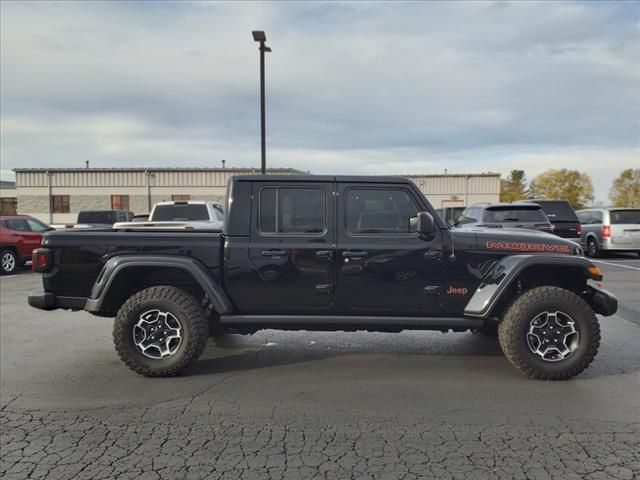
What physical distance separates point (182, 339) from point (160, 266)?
73 cm

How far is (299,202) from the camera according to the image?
4.79 m

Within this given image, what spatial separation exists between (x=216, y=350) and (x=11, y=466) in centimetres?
267

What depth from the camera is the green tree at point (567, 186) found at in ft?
255

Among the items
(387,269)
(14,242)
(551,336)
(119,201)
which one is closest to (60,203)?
(119,201)

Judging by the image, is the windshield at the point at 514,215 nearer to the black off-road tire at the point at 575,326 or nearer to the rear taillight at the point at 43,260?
the black off-road tire at the point at 575,326

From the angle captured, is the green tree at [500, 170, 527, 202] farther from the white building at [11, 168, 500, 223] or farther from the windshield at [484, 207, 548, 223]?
the windshield at [484, 207, 548, 223]

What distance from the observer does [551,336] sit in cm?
448

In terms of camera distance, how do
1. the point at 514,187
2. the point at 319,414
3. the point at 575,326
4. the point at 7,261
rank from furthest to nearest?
1. the point at 514,187
2. the point at 7,261
3. the point at 575,326
4. the point at 319,414

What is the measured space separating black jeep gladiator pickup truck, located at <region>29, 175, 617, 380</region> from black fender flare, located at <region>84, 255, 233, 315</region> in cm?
1

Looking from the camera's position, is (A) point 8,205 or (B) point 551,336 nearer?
(B) point 551,336

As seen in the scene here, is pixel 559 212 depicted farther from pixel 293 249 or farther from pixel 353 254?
pixel 293 249

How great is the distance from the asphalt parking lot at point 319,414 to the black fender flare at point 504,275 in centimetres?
68

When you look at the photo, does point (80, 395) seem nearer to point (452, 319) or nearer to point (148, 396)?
point (148, 396)

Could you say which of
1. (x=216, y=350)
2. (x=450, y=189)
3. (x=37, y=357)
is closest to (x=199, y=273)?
(x=216, y=350)
